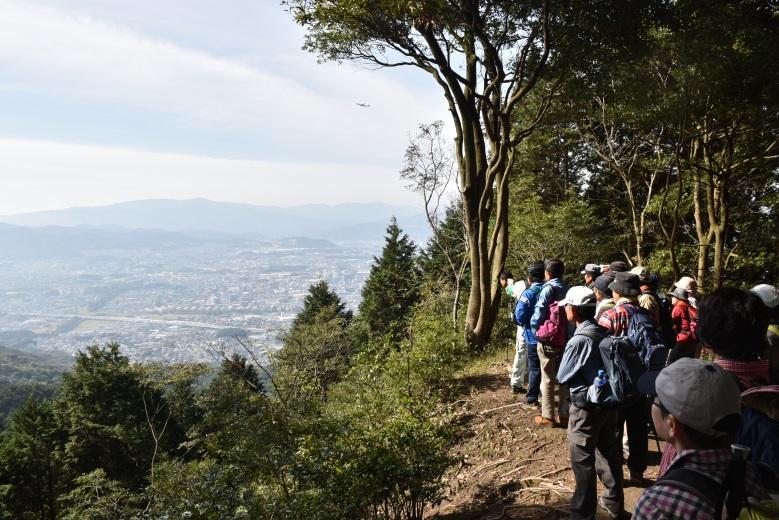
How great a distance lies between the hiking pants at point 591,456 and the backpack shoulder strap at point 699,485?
1642 mm

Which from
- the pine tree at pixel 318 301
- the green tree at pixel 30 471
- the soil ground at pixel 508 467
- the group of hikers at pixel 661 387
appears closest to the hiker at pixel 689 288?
the group of hikers at pixel 661 387

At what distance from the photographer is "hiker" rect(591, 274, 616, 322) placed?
3.84 m

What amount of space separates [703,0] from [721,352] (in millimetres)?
7256

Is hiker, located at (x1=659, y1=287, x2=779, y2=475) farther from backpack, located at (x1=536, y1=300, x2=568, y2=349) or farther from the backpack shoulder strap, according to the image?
backpack, located at (x1=536, y1=300, x2=568, y2=349)

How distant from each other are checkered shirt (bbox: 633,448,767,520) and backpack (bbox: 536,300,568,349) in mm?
2927

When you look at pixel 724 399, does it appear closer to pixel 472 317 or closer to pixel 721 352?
pixel 721 352

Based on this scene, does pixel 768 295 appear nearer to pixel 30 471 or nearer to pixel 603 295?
pixel 603 295

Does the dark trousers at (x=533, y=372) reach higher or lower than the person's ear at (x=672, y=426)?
lower

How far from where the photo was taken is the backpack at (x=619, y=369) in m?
2.88

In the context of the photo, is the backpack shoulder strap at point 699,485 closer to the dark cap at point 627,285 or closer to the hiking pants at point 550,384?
the dark cap at point 627,285

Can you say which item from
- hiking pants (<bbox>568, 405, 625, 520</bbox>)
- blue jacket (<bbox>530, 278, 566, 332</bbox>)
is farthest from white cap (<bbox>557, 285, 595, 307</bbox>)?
blue jacket (<bbox>530, 278, 566, 332</bbox>)

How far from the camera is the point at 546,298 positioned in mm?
4566

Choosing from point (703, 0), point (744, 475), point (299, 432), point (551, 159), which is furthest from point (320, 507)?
point (551, 159)

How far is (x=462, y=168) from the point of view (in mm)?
9250
